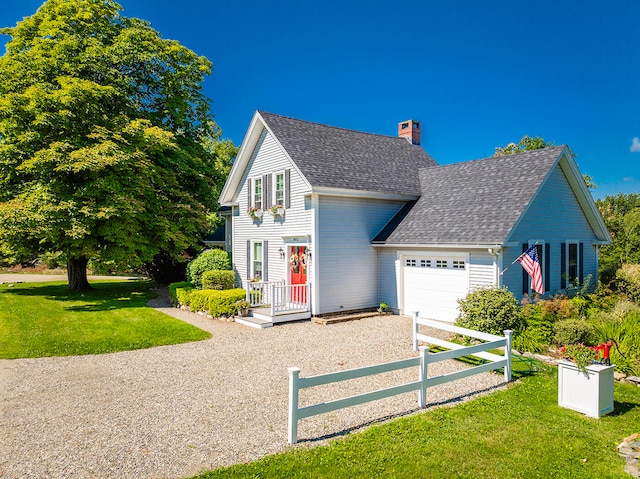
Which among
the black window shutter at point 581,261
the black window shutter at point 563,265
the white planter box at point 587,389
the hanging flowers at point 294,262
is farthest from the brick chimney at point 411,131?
the white planter box at point 587,389

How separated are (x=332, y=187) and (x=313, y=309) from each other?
4.51 meters

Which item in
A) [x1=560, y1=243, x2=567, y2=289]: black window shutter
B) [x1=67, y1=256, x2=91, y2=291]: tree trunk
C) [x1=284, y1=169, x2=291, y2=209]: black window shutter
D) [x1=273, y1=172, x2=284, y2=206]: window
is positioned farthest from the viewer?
[x1=67, y1=256, x2=91, y2=291]: tree trunk

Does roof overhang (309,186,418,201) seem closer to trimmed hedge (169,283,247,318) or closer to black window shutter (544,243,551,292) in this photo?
trimmed hedge (169,283,247,318)

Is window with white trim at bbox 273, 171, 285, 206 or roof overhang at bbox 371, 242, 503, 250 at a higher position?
window with white trim at bbox 273, 171, 285, 206

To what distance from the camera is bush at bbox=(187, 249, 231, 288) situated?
18.9 metres

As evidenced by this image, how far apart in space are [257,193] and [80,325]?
28.5 ft

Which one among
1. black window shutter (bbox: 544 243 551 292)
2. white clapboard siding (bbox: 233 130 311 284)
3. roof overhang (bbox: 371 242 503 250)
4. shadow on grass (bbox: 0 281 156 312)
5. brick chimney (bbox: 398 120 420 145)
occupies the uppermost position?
brick chimney (bbox: 398 120 420 145)

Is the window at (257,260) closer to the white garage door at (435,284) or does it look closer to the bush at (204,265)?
the bush at (204,265)

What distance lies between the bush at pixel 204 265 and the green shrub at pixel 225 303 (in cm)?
372

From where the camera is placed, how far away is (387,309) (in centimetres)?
1577

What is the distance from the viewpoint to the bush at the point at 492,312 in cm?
1087

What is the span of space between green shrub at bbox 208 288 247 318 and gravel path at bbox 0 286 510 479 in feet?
10.5

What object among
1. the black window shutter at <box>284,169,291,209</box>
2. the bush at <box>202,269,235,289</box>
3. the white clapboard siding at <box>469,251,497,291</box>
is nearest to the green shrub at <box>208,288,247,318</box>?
the bush at <box>202,269,235,289</box>

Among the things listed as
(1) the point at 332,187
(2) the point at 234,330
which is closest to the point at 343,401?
(2) the point at 234,330
